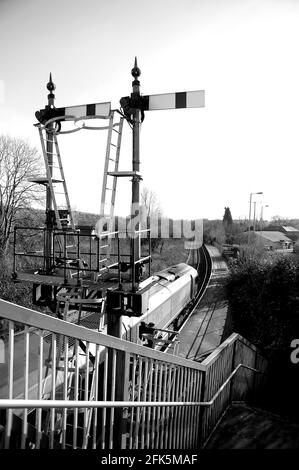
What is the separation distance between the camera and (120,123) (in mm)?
5176

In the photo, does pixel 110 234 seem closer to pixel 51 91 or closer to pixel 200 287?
pixel 51 91

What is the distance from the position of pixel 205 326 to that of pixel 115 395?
11.5 m

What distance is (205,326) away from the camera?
13680 millimetres

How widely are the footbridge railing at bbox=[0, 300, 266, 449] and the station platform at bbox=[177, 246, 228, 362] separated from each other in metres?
4.88

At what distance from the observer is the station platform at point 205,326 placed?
36.0ft

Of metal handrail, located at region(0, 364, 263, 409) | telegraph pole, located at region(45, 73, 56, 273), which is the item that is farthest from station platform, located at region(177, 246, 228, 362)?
metal handrail, located at region(0, 364, 263, 409)

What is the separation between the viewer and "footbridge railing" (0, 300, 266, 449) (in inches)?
67.6

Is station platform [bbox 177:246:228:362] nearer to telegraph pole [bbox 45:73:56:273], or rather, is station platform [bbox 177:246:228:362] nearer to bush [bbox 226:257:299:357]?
bush [bbox 226:257:299:357]

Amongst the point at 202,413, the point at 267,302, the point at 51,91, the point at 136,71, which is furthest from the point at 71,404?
the point at 267,302

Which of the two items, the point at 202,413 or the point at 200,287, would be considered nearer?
the point at 202,413

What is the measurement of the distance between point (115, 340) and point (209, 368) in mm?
2536

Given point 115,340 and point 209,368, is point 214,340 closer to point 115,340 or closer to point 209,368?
point 209,368

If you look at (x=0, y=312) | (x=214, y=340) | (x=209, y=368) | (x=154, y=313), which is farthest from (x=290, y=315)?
(x=0, y=312)
